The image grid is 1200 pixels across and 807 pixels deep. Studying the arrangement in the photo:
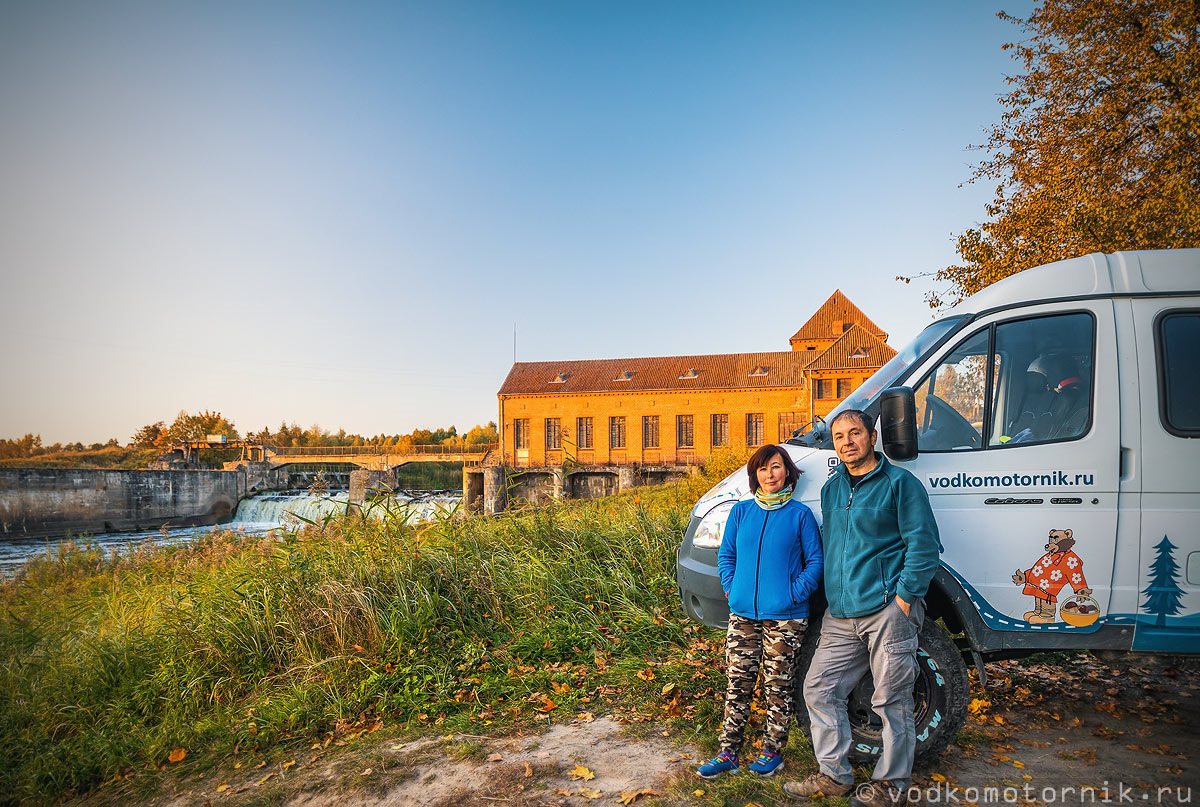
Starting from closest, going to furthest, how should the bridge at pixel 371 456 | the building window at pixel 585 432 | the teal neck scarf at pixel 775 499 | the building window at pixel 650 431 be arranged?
1. the teal neck scarf at pixel 775 499
2. the building window at pixel 650 431
3. the building window at pixel 585 432
4. the bridge at pixel 371 456

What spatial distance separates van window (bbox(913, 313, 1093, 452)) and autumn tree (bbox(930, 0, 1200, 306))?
7.52 meters

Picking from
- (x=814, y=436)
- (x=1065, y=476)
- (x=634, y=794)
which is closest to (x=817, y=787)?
(x=634, y=794)

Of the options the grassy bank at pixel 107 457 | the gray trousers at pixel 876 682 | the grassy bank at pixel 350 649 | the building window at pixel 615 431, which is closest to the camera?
the gray trousers at pixel 876 682

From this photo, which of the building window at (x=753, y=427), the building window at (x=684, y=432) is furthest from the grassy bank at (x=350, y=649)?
the building window at (x=684, y=432)

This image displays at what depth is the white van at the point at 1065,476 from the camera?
11.2 feet

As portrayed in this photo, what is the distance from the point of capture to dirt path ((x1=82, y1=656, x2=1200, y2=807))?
3.47m

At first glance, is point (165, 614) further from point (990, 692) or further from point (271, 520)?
point (271, 520)

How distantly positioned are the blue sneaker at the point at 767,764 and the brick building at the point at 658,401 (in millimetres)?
39788

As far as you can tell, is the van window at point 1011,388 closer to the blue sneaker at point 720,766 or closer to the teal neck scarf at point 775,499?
the teal neck scarf at point 775,499

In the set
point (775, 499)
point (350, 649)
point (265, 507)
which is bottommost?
point (265, 507)

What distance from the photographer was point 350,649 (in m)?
5.62

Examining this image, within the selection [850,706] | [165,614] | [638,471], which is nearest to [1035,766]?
[850,706]

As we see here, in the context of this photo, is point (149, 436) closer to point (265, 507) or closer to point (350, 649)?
point (265, 507)

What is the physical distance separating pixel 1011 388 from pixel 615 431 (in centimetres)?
4322
